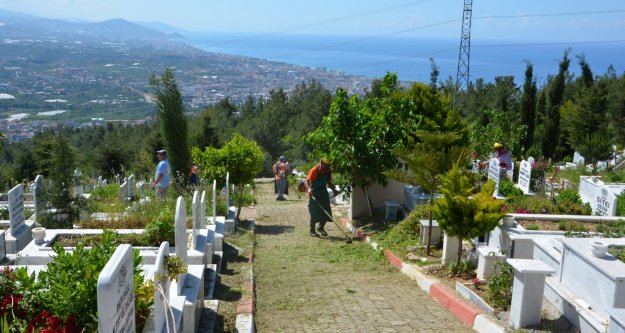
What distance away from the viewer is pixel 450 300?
6875 mm

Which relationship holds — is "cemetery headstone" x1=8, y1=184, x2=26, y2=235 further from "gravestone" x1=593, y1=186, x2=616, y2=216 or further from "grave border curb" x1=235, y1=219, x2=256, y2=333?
"gravestone" x1=593, y1=186, x2=616, y2=216

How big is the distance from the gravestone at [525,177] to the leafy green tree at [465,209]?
5104 mm

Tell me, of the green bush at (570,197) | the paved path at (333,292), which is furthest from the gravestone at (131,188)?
the green bush at (570,197)

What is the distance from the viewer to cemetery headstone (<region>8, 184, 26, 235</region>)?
8.68 meters

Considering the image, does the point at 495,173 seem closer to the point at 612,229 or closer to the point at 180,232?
the point at 612,229

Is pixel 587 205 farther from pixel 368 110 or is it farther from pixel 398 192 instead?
pixel 368 110

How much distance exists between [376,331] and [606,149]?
55.8ft

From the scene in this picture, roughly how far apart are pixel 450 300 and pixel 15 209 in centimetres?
672

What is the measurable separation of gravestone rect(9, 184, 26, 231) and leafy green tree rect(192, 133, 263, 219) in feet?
15.4

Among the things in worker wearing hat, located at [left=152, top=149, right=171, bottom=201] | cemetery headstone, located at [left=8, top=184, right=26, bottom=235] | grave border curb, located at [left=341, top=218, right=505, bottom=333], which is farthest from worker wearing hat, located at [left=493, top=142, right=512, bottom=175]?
cemetery headstone, located at [left=8, top=184, right=26, bottom=235]

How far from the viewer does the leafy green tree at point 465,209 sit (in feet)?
23.5

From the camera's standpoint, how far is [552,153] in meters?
28.6

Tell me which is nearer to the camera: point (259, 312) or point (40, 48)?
point (259, 312)

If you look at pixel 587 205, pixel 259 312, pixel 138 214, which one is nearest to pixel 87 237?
pixel 138 214
